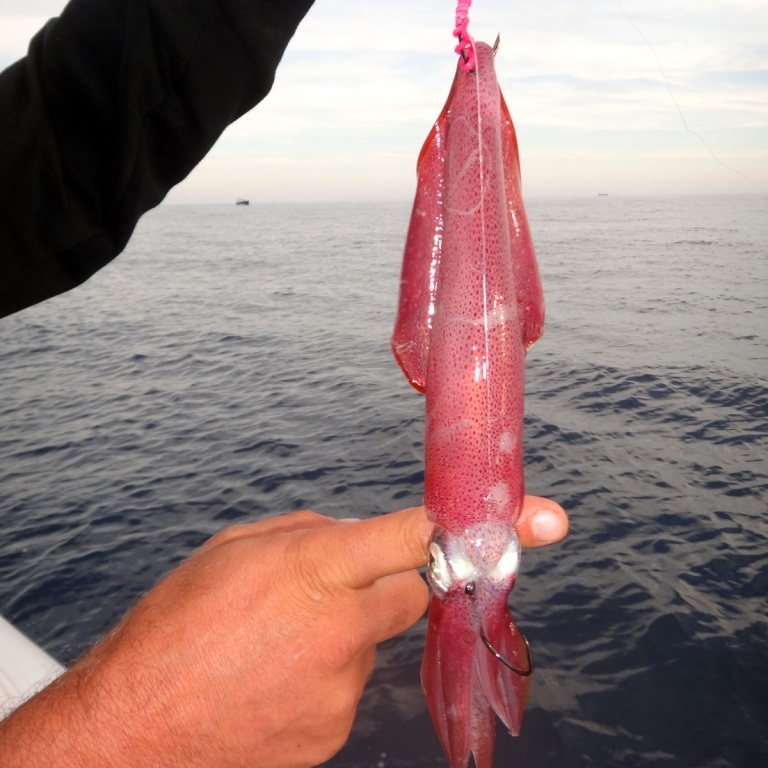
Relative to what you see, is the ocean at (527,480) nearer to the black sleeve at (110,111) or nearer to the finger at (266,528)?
the finger at (266,528)

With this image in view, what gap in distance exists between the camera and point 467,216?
1655mm

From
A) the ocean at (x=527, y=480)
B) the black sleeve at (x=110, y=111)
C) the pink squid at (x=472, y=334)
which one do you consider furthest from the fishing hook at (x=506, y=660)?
the ocean at (x=527, y=480)

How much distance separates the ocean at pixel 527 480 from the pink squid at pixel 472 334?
13.6ft

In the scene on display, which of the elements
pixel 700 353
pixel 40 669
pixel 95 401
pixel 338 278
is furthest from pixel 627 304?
pixel 40 669

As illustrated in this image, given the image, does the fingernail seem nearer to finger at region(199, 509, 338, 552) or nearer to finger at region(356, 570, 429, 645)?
finger at region(356, 570, 429, 645)

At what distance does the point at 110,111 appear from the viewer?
93.2 inches

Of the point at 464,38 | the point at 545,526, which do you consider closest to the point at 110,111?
the point at 464,38

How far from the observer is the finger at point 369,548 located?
5.06 ft

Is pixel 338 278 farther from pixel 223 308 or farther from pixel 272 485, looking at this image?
pixel 272 485

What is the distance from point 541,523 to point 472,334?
544 millimetres

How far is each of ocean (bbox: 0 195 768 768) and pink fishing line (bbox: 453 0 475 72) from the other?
5181 mm

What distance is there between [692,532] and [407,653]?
160 inches

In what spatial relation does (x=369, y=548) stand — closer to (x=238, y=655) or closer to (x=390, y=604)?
(x=390, y=604)

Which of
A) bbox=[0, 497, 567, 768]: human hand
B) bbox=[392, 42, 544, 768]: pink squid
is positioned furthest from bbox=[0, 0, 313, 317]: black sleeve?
bbox=[0, 497, 567, 768]: human hand
